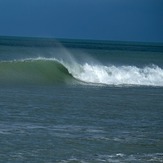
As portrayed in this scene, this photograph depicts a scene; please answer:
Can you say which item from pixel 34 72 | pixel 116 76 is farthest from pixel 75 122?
pixel 116 76

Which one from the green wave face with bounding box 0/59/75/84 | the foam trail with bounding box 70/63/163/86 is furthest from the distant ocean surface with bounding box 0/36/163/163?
A: the foam trail with bounding box 70/63/163/86

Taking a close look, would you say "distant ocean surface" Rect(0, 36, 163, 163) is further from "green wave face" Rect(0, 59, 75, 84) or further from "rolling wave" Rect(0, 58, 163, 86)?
"rolling wave" Rect(0, 58, 163, 86)

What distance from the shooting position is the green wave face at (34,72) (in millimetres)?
30716

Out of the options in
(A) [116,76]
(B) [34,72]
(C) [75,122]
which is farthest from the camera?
(A) [116,76]

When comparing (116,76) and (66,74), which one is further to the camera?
(116,76)

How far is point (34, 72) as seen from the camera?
33469mm

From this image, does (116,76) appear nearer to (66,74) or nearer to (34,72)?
(66,74)

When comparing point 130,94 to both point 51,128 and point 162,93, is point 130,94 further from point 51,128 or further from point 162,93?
point 51,128

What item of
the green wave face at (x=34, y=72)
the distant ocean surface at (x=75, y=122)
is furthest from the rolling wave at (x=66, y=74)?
the distant ocean surface at (x=75, y=122)

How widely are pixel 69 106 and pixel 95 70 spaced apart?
1580 cm

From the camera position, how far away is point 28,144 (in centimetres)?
1438

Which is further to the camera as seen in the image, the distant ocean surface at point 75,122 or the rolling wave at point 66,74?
the rolling wave at point 66,74

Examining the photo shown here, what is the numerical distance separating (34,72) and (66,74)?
5.35ft

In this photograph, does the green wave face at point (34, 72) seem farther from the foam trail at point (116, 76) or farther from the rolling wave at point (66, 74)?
the foam trail at point (116, 76)
